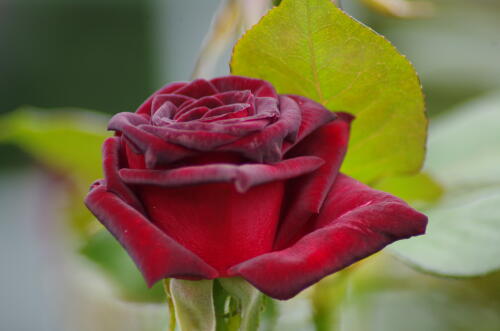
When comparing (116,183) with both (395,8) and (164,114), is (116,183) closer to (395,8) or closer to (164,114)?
(164,114)

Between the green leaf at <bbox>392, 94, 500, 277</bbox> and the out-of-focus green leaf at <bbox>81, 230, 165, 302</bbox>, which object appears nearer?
the green leaf at <bbox>392, 94, 500, 277</bbox>

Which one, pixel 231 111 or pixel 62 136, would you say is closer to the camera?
pixel 231 111

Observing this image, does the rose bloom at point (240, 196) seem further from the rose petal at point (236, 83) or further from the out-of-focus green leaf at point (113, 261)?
the out-of-focus green leaf at point (113, 261)

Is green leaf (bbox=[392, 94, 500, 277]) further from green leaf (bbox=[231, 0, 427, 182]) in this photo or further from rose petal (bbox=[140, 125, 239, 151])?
rose petal (bbox=[140, 125, 239, 151])

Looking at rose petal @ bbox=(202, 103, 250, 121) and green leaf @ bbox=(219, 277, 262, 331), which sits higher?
rose petal @ bbox=(202, 103, 250, 121)

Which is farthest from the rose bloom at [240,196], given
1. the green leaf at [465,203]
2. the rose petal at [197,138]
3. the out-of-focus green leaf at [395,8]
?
the out-of-focus green leaf at [395,8]

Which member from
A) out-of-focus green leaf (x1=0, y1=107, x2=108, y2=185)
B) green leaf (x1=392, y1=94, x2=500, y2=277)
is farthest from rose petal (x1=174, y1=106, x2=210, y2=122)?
out-of-focus green leaf (x1=0, y1=107, x2=108, y2=185)

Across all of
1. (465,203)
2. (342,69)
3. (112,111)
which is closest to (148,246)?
(342,69)

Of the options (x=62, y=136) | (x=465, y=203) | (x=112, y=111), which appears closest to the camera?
(x=465, y=203)
